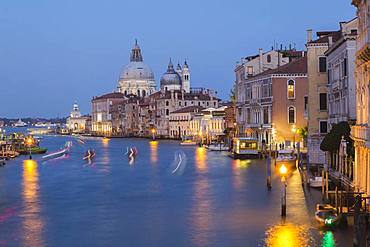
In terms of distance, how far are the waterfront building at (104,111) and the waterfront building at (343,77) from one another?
111908mm

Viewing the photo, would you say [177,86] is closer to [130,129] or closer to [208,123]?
[130,129]

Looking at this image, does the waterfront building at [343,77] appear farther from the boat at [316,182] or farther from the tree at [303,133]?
the tree at [303,133]

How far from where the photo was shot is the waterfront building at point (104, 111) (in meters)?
146

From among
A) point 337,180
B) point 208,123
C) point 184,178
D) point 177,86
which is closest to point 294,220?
point 337,180

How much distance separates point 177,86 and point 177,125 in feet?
92.1

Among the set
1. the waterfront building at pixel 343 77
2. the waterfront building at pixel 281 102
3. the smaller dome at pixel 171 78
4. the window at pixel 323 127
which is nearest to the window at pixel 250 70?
the waterfront building at pixel 281 102

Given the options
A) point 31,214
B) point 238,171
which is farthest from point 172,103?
point 31,214

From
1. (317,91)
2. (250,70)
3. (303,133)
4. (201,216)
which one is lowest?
(201,216)

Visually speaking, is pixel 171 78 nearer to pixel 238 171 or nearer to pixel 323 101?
pixel 238 171

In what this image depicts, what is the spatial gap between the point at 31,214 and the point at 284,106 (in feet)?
90.6

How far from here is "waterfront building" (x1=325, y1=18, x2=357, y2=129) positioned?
25.5m

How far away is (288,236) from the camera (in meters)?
16.1

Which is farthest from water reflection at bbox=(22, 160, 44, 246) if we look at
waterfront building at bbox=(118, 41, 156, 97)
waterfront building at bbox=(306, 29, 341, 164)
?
waterfront building at bbox=(118, 41, 156, 97)

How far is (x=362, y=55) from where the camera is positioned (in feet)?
54.5
